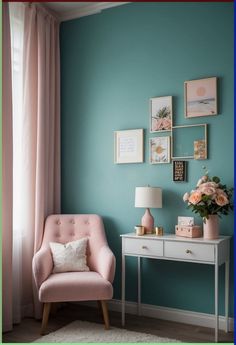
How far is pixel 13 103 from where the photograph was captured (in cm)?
333

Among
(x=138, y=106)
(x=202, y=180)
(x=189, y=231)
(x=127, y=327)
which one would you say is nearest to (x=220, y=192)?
(x=202, y=180)

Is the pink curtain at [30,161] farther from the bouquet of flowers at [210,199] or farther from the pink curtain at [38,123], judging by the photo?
the bouquet of flowers at [210,199]

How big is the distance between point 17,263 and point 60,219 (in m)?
0.55

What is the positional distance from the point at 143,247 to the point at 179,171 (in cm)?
73

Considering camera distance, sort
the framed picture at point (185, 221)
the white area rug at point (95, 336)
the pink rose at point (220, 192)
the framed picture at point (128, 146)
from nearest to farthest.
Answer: the white area rug at point (95, 336)
the pink rose at point (220, 192)
the framed picture at point (185, 221)
the framed picture at point (128, 146)

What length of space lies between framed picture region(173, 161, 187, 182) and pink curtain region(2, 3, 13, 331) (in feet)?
4.56

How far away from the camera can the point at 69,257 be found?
10.5 feet

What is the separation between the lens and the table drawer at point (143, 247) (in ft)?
9.87

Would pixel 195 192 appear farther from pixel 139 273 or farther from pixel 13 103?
pixel 13 103

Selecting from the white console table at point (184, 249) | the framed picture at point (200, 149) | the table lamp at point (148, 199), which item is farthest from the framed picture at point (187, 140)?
the white console table at point (184, 249)

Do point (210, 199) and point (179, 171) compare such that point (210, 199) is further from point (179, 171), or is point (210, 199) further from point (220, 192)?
point (179, 171)

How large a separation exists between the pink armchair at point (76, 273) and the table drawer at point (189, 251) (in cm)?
46

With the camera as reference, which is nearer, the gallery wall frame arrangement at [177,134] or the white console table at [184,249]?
the white console table at [184,249]

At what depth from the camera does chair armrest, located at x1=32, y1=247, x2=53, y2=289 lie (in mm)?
2969
